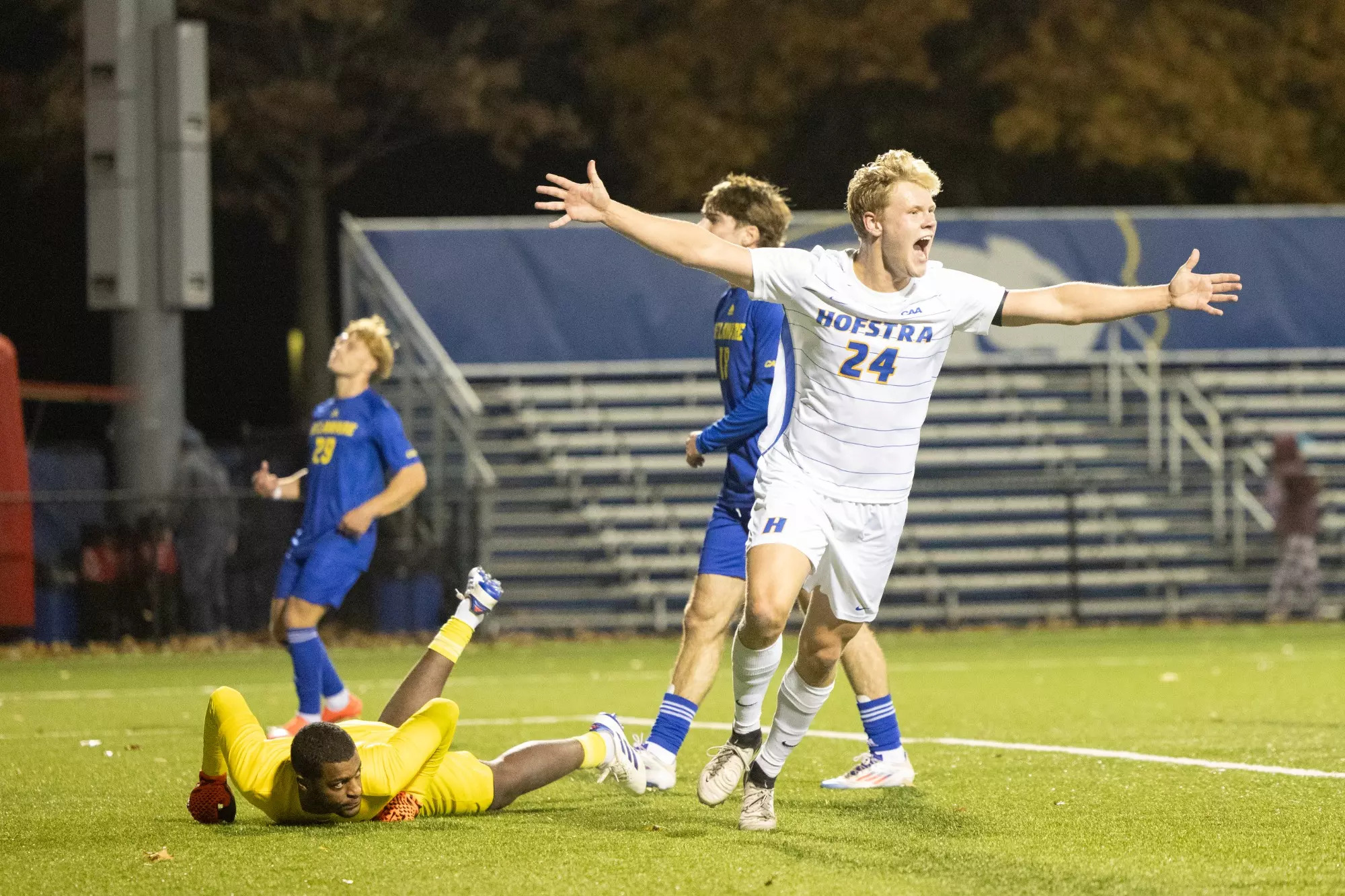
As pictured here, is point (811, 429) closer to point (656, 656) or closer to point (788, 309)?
point (788, 309)

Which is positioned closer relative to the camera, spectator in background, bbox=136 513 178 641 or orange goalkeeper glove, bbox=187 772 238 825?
orange goalkeeper glove, bbox=187 772 238 825

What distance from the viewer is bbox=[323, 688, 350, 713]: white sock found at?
32.4 ft

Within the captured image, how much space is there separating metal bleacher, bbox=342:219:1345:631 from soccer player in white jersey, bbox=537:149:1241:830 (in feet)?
39.7

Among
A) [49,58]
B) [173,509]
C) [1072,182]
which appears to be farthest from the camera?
[1072,182]

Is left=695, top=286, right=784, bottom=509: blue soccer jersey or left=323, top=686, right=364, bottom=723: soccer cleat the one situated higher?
left=695, top=286, right=784, bottom=509: blue soccer jersey

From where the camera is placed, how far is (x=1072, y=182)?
28859 millimetres

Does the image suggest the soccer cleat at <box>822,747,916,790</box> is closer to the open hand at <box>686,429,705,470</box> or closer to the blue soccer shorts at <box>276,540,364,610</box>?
the open hand at <box>686,429,705,470</box>

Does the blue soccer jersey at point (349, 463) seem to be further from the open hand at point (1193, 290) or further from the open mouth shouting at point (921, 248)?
the open hand at point (1193, 290)

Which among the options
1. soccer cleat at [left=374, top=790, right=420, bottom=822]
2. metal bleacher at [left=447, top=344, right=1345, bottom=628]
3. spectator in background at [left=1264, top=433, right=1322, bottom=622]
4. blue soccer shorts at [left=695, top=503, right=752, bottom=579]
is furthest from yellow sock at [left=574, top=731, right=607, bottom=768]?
spectator in background at [left=1264, top=433, right=1322, bottom=622]

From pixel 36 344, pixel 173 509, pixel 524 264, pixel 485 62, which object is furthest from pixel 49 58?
pixel 173 509

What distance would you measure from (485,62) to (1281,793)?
70.6 ft

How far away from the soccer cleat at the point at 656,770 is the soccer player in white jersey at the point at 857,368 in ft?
2.21

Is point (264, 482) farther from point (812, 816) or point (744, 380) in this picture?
point (812, 816)

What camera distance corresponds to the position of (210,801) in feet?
22.0
